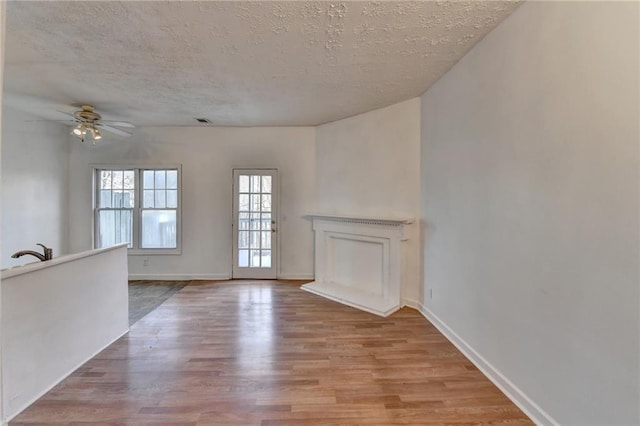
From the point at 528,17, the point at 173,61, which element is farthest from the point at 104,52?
the point at 528,17

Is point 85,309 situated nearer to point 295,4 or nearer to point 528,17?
point 295,4

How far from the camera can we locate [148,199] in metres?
5.07

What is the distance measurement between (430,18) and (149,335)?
3799 mm

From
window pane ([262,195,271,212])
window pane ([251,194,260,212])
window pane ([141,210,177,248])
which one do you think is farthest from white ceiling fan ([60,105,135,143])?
window pane ([262,195,271,212])

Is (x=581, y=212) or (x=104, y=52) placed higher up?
(x=104, y=52)

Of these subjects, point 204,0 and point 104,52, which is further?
point 104,52

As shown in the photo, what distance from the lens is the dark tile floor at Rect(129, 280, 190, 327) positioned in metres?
3.57

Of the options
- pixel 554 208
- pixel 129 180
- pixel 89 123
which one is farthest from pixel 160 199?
pixel 554 208

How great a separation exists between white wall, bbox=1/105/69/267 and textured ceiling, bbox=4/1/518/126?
609 mm

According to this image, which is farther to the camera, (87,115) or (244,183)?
(244,183)

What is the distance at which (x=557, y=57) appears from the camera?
1.60 metres

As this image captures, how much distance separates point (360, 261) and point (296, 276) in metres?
1.39

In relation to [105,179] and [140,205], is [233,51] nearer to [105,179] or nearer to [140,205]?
[140,205]

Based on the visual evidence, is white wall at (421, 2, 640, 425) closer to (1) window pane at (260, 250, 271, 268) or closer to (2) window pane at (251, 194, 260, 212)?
(1) window pane at (260, 250, 271, 268)
